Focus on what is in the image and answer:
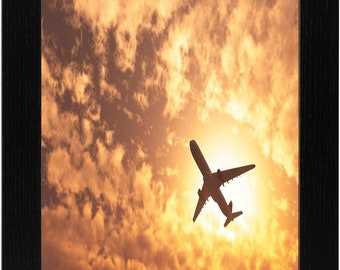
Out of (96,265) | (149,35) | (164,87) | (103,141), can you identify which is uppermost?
(149,35)

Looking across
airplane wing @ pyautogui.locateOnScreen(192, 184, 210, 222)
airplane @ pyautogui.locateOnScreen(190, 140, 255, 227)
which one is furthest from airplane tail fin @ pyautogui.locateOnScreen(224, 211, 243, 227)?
airplane wing @ pyautogui.locateOnScreen(192, 184, 210, 222)

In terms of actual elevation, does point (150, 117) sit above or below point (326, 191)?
above

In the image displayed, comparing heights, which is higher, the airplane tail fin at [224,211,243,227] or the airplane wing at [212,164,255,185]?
the airplane wing at [212,164,255,185]

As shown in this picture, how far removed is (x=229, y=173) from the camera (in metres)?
2.87

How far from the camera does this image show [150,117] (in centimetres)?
290

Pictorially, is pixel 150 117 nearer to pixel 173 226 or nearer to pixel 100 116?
pixel 100 116

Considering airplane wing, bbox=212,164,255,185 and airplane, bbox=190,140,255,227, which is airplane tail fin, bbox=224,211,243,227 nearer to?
airplane, bbox=190,140,255,227

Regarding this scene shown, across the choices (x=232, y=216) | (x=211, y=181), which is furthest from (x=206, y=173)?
(x=232, y=216)

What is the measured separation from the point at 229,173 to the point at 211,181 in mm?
107

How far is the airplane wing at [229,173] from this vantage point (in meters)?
2.85

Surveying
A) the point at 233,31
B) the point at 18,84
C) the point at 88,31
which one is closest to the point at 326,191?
the point at 233,31

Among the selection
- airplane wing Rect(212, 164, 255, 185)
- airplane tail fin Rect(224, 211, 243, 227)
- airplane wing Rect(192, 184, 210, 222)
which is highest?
airplane wing Rect(212, 164, 255, 185)

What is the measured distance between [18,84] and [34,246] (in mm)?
806

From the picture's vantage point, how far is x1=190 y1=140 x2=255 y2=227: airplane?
282 centimetres
